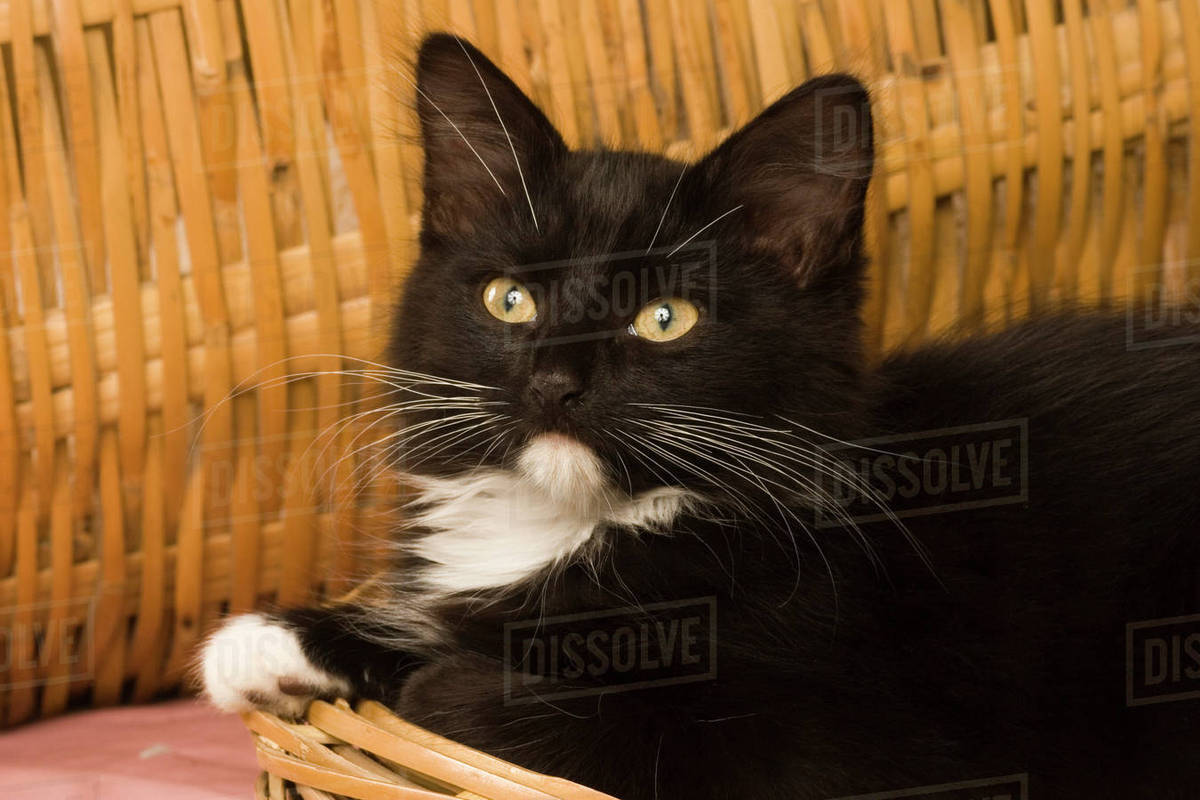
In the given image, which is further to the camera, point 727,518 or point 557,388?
point 727,518

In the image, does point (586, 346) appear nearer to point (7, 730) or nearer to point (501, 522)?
point (501, 522)

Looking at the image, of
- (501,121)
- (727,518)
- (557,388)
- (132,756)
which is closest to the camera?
(557,388)

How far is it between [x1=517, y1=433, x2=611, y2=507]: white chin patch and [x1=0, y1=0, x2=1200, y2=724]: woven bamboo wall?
1.89ft

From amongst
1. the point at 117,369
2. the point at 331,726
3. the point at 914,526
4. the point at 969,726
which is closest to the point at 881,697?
the point at 969,726

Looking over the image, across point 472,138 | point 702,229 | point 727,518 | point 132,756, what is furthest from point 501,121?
point 132,756

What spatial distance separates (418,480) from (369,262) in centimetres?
59

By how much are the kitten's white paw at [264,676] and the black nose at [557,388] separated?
0.51 m

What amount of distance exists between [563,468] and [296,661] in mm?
462

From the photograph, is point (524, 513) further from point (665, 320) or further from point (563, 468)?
point (665, 320)

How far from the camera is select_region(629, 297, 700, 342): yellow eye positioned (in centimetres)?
148

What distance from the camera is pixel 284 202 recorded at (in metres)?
2.14

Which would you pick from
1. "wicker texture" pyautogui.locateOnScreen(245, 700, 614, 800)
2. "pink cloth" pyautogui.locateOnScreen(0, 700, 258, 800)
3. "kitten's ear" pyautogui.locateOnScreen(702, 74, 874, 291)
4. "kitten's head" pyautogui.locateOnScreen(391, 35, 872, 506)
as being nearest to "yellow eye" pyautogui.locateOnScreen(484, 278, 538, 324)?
"kitten's head" pyautogui.locateOnScreen(391, 35, 872, 506)

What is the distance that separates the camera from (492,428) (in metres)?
1.49

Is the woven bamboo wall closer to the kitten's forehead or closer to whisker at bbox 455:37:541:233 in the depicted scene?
whisker at bbox 455:37:541:233
